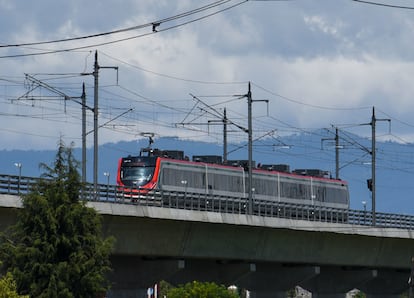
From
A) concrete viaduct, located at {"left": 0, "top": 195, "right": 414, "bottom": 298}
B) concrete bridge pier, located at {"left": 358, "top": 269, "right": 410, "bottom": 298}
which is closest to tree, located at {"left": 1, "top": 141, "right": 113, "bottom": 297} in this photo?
concrete viaduct, located at {"left": 0, "top": 195, "right": 414, "bottom": 298}

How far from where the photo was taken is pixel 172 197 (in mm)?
71188

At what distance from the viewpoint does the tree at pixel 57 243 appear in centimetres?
4822

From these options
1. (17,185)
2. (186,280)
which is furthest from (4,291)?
(186,280)

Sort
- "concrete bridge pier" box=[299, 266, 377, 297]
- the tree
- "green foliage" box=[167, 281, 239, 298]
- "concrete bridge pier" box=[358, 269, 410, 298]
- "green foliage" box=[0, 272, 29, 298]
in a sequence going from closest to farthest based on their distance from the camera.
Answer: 1. "green foliage" box=[0, 272, 29, 298]
2. the tree
3. "green foliage" box=[167, 281, 239, 298]
4. "concrete bridge pier" box=[299, 266, 377, 297]
5. "concrete bridge pier" box=[358, 269, 410, 298]

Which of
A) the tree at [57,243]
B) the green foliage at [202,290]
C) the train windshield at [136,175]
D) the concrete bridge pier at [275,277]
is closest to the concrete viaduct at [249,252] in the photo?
the concrete bridge pier at [275,277]

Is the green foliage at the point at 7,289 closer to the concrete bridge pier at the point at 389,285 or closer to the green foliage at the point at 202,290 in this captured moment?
the green foliage at the point at 202,290

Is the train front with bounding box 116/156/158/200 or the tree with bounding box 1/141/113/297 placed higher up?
the train front with bounding box 116/156/158/200

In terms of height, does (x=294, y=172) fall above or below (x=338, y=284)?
above

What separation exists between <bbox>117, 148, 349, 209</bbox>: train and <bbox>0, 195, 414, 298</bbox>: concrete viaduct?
14.5 feet

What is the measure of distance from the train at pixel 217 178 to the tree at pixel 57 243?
23075mm

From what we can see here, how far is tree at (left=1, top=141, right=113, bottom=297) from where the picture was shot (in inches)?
1898

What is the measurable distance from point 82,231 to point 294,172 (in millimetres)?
48198

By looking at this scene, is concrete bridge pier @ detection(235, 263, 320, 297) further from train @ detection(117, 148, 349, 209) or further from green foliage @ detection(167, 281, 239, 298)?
train @ detection(117, 148, 349, 209)

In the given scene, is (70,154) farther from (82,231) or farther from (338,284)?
(338,284)
